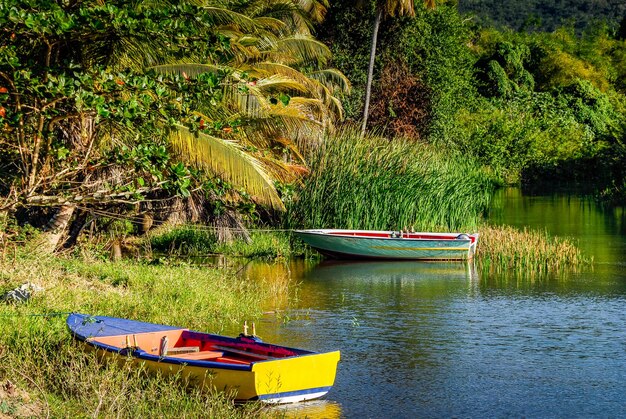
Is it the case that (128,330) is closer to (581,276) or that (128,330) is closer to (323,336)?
(323,336)

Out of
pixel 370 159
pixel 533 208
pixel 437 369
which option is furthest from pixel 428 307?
pixel 533 208

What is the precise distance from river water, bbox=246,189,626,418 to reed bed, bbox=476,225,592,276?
649mm

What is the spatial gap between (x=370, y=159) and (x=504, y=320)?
1071cm

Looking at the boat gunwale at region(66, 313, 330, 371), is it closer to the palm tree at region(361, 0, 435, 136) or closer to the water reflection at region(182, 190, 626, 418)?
the water reflection at region(182, 190, 626, 418)

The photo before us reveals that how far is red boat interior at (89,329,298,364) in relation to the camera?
11445 millimetres

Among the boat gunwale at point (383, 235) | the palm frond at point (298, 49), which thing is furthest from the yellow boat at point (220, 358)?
the palm frond at point (298, 49)

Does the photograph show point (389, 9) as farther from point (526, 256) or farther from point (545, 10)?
point (545, 10)

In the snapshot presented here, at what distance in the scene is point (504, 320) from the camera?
17141mm

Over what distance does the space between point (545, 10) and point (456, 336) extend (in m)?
121

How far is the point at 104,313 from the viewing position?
48.9 ft

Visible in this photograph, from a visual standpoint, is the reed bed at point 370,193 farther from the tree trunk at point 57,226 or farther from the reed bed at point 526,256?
the tree trunk at point 57,226

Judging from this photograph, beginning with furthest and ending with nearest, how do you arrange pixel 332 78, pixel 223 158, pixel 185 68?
pixel 332 78 → pixel 185 68 → pixel 223 158

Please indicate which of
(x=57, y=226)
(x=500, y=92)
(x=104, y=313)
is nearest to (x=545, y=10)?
(x=500, y=92)

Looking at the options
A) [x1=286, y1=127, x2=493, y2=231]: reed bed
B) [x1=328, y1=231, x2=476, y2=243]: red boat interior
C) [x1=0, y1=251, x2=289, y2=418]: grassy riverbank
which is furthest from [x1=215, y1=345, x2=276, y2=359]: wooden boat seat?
[x1=286, y1=127, x2=493, y2=231]: reed bed
